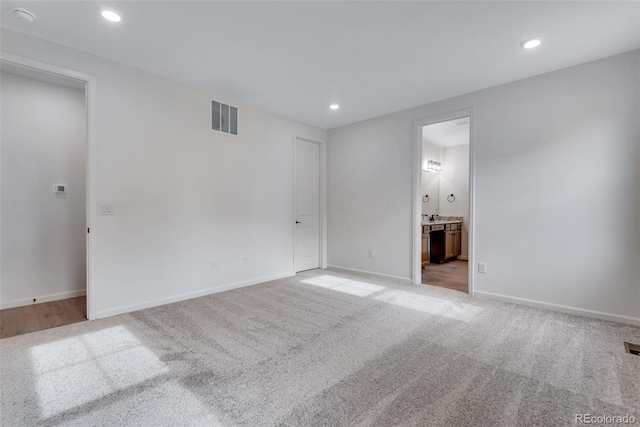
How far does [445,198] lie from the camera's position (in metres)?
7.31

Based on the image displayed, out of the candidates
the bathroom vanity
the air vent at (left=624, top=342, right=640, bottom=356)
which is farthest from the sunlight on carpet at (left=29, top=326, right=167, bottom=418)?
the bathroom vanity

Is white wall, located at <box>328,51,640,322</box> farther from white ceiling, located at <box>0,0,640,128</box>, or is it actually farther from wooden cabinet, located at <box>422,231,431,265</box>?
wooden cabinet, located at <box>422,231,431,265</box>

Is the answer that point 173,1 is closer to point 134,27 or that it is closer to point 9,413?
point 134,27

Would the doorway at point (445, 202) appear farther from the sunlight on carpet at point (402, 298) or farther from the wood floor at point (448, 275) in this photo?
the sunlight on carpet at point (402, 298)

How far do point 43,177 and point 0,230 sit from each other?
0.72 meters

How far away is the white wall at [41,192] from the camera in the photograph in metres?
3.20

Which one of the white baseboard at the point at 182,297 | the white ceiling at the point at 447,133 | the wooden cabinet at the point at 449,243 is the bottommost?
the white baseboard at the point at 182,297

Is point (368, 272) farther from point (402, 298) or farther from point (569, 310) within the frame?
point (569, 310)

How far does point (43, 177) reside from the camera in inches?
135

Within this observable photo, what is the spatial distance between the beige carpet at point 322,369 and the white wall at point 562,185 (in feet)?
1.26

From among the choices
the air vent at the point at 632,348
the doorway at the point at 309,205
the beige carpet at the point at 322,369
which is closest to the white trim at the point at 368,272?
the doorway at the point at 309,205

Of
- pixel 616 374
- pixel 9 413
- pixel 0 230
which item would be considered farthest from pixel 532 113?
pixel 0 230
